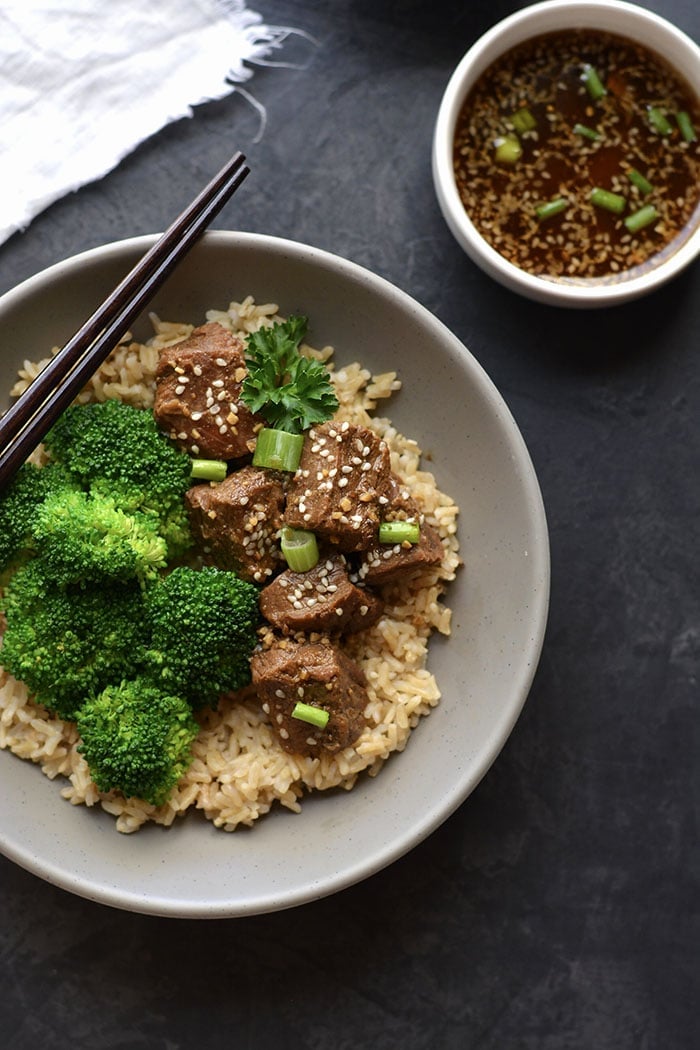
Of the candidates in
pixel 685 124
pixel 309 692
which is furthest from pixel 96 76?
pixel 309 692

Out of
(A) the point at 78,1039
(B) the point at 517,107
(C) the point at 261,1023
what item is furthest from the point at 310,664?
(B) the point at 517,107

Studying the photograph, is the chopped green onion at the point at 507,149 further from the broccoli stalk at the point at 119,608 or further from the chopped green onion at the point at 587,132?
the broccoli stalk at the point at 119,608

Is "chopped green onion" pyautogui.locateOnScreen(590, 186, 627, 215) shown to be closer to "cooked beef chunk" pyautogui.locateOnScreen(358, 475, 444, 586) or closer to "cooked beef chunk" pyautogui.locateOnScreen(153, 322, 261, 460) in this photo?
"cooked beef chunk" pyautogui.locateOnScreen(358, 475, 444, 586)

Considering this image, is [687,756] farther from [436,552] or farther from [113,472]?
[113,472]

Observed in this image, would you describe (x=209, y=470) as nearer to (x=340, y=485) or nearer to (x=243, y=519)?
(x=243, y=519)

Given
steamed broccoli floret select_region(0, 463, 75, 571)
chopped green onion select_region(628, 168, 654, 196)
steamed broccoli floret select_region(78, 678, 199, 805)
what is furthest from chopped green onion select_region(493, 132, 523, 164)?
steamed broccoli floret select_region(78, 678, 199, 805)

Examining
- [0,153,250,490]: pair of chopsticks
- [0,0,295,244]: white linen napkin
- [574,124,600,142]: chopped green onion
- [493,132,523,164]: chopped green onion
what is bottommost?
[574,124,600,142]: chopped green onion
